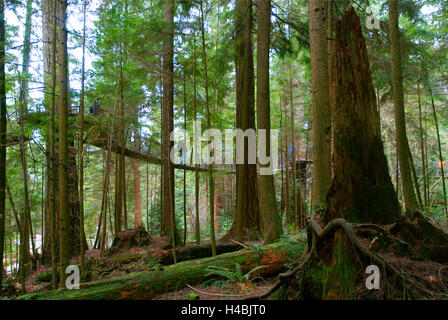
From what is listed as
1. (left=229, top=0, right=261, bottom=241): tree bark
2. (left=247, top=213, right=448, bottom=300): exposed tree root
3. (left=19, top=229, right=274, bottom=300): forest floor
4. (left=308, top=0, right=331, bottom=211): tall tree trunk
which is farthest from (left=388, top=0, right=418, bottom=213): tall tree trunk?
(left=19, top=229, right=274, bottom=300): forest floor

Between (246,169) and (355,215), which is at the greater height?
(246,169)

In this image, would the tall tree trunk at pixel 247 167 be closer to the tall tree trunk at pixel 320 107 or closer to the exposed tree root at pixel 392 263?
the tall tree trunk at pixel 320 107

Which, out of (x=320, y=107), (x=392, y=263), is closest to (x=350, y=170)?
(x=392, y=263)

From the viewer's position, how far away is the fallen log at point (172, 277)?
153 inches

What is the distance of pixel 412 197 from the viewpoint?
5.36 meters

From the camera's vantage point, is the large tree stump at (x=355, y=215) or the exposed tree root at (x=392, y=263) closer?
the exposed tree root at (x=392, y=263)

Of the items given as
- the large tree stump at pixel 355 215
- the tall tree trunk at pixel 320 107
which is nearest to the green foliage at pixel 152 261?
the tall tree trunk at pixel 320 107

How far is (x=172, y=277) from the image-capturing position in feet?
14.3

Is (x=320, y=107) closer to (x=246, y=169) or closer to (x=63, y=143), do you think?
(x=246, y=169)

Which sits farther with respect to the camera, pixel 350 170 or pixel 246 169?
pixel 246 169

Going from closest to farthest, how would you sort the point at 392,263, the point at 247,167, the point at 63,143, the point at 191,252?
the point at 392,263 → the point at 63,143 → the point at 191,252 → the point at 247,167

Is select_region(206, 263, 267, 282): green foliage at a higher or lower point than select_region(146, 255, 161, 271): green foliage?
higher

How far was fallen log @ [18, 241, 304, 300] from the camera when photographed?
3.89 metres

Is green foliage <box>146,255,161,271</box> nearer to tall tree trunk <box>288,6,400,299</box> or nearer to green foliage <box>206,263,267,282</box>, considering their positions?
green foliage <box>206,263,267,282</box>
